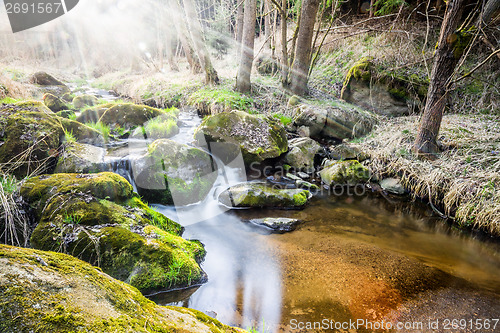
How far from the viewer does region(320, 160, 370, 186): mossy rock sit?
5.25m

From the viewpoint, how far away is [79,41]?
2222 cm

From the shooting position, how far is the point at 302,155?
5789 millimetres

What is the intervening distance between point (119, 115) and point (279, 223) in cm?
569

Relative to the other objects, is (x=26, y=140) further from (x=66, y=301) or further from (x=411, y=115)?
(x=411, y=115)

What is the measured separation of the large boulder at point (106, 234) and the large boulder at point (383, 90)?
22.9 feet

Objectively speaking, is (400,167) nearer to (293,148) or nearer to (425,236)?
(425,236)

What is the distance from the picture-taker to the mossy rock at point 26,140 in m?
3.30

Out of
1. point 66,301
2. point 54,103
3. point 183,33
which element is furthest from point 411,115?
point 54,103

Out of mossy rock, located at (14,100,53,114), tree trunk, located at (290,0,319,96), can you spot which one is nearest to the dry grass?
tree trunk, located at (290,0,319,96)

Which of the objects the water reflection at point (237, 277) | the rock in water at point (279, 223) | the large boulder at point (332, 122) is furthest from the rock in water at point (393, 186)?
the water reflection at point (237, 277)

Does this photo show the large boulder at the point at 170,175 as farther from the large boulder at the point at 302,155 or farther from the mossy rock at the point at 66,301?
the mossy rock at the point at 66,301

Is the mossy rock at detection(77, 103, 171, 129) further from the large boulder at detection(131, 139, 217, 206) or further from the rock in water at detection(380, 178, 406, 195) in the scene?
the rock in water at detection(380, 178, 406, 195)

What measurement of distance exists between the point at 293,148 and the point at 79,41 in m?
26.4

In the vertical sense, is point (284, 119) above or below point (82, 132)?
below
